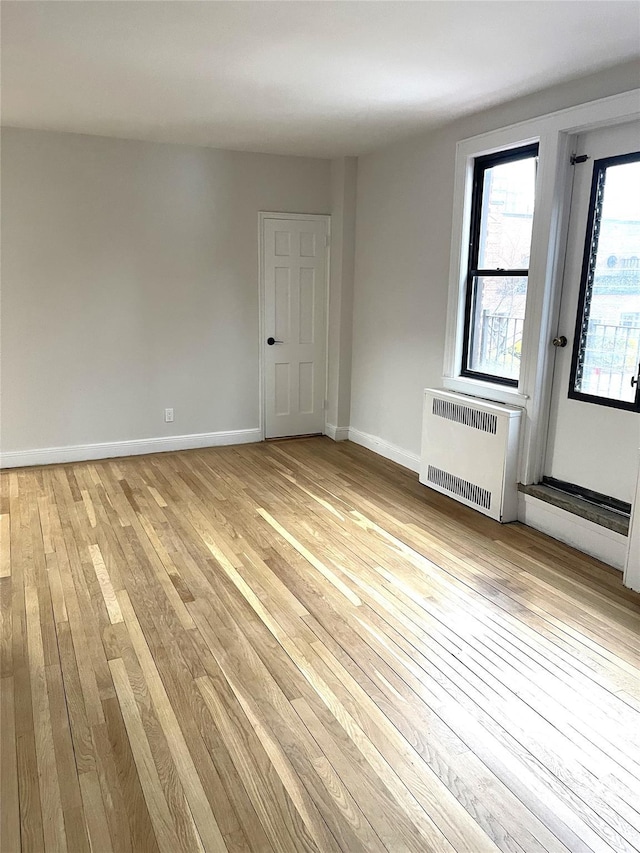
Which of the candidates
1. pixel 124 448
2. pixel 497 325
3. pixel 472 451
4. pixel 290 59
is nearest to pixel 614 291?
pixel 497 325

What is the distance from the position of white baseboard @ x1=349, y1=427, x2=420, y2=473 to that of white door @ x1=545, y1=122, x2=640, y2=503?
4.93 feet

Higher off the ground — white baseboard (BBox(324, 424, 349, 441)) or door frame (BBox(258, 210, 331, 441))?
door frame (BBox(258, 210, 331, 441))

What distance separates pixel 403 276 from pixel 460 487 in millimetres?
1803

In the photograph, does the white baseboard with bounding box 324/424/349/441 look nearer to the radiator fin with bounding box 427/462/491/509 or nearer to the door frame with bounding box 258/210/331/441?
the door frame with bounding box 258/210/331/441

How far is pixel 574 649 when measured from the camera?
2.67 meters

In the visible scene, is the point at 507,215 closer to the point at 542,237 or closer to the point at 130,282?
the point at 542,237

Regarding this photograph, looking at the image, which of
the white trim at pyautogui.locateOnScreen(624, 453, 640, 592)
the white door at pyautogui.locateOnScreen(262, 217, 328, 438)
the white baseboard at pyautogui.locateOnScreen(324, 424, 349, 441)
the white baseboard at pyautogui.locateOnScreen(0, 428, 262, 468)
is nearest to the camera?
the white trim at pyautogui.locateOnScreen(624, 453, 640, 592)

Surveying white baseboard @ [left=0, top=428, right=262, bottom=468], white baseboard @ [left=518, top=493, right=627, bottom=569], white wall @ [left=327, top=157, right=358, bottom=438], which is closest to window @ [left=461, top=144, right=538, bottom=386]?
white baseboard @ [left=518, top=493, right=627, bottom=569]

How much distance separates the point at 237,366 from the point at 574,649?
12.7 feet

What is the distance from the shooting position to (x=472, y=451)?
13.8 ft

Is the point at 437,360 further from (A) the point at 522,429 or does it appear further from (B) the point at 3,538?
(B) the point at 3,538

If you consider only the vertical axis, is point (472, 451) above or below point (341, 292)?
below

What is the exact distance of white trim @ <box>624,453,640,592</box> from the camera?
3.13m

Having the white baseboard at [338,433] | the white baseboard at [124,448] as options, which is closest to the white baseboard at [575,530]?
the white baseboard at [338,433]
